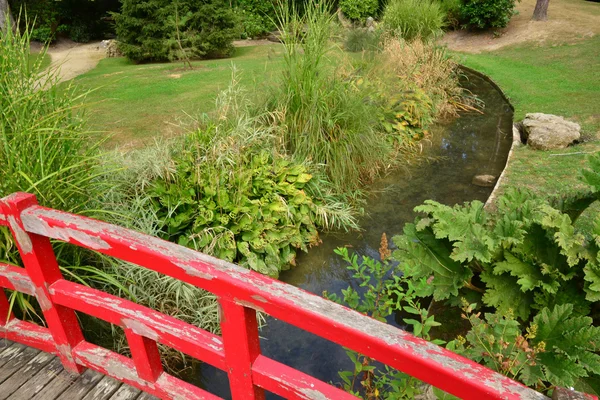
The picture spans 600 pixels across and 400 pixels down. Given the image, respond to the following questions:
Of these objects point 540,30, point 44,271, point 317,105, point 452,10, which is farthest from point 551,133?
point 452,10

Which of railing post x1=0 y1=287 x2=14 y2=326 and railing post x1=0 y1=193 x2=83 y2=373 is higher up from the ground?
railing post x1=0 y1=193 x2=83 y2=373

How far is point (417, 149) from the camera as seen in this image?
7398mm

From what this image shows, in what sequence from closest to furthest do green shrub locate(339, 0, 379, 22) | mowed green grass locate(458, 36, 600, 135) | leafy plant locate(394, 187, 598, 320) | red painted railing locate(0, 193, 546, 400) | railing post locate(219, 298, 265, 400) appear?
1. red painted railing locate(0, 193, 546, 400)
2. railing post locate(219, 298, 265, 400)
3. leafy plant locate(394, 187, 598, 320)
4. mowed green grass locate(458, 36, 600, 135)
5. green shrub locate(339, 0, 379, 22)

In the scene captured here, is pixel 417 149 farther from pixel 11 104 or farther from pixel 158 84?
pixel 11 104

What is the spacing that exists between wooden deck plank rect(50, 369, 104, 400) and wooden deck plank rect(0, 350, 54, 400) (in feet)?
0.44

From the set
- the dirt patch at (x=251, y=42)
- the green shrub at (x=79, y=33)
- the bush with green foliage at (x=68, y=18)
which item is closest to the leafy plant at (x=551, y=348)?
the dirt patch at (x=251, y=42)

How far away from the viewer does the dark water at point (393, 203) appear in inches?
140

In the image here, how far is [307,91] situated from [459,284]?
9.13ft

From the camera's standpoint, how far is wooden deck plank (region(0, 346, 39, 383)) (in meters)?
2.14

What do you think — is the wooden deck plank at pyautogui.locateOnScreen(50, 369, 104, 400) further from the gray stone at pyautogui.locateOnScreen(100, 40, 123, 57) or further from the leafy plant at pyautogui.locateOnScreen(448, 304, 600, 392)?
the gray stone at pyautogui.locateOnScreen(100, 40, 123, 57)


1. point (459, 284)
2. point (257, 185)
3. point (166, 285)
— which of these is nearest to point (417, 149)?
point (257, 185)

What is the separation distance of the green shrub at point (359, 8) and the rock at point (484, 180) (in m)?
14.3

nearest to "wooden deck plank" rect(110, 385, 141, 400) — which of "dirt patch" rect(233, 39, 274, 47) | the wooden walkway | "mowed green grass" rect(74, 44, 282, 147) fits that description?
the wooden walkway

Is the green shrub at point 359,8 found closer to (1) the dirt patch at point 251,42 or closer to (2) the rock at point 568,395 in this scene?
(1) the dirt patch at point 251,42
